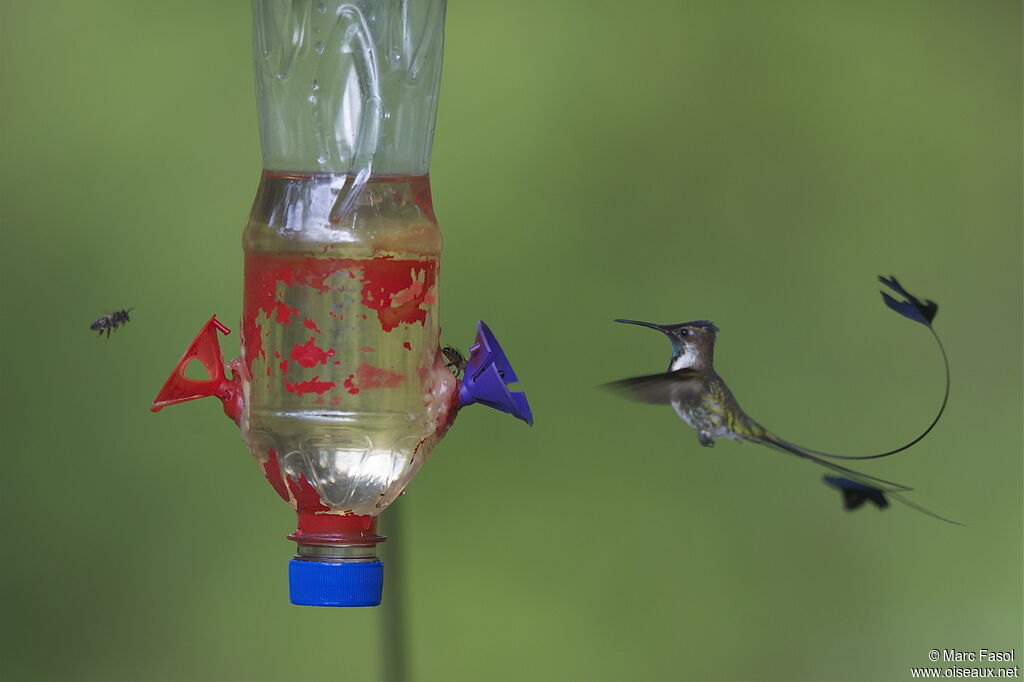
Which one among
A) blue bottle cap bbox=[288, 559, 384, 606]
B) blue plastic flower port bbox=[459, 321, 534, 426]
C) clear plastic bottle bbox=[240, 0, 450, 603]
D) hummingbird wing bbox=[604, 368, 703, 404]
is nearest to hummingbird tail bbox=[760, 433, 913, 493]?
hummingbird wing bbox=[604, 368, 703, 404]

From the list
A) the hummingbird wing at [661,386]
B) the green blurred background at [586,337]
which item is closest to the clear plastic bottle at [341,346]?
the hummingbird wing at [661,386]

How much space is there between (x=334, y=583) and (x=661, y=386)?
17.1 inches

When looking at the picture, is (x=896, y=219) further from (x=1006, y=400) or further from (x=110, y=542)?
(x=110, y=542)

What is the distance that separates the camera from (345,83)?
1631 millimetres

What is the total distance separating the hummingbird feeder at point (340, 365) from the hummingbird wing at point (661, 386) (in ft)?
0.44

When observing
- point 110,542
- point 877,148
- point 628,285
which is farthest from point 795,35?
point 110,542

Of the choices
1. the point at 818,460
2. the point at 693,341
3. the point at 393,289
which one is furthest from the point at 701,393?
the point at 393,289

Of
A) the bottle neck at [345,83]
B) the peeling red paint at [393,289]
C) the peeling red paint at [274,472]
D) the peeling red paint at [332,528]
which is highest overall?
the bottle neck at [345,83]

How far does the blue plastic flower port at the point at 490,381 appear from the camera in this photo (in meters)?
1.40

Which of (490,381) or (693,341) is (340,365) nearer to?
(490,381)

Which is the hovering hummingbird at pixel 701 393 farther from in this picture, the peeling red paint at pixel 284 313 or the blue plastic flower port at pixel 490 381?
the peeling red paint at pixel 284 313

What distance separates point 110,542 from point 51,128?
792 millimetres

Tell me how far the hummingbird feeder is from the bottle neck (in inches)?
2.9

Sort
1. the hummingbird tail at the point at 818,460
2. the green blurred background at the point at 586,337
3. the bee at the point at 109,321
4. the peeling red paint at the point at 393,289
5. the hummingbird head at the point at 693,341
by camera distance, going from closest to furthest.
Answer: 1. the hummingbird tail at the point at 818,460
2. the peeling red paint at the point at 393,289
3. the hummingbird head at the point at 693,341
4. the bee at the point at 109,321
5. the green blurred background at the point at 586,337
